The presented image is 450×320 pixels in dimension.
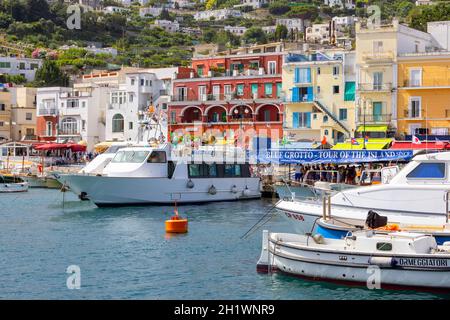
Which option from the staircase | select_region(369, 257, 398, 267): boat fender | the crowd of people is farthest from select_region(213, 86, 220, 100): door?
select_region(369, 257, 398, 267): boat fender

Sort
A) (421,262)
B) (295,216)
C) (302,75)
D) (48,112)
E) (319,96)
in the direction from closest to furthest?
(421,262) → (295,216) → (319,96) → (302,75) → (48,112)

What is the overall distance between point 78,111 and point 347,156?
1928 inches

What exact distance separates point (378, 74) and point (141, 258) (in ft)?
133

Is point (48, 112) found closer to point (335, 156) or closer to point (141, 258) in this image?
point (335, 156)

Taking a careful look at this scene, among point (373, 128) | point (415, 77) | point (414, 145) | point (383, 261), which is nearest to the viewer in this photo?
point (383, 261)

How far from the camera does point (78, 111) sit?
9050 cm

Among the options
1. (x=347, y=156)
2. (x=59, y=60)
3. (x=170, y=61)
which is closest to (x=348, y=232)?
(x=347, y=156)

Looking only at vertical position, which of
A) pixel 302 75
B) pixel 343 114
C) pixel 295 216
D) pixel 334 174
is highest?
pixel 302 75

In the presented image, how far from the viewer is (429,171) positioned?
92.9ft

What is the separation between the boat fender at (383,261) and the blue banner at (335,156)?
2237 centimetres

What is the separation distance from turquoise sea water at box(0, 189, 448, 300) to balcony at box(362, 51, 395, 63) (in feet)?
77.2

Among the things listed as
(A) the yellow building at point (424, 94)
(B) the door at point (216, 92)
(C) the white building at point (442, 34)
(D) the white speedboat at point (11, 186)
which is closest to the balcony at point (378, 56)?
(A) the yellow building at point (424, 94)

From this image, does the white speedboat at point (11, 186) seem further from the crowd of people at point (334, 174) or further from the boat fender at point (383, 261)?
A: the boat fender at point (383, 261)

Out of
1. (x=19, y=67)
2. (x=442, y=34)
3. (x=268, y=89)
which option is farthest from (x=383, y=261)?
(x=19, y=67)
